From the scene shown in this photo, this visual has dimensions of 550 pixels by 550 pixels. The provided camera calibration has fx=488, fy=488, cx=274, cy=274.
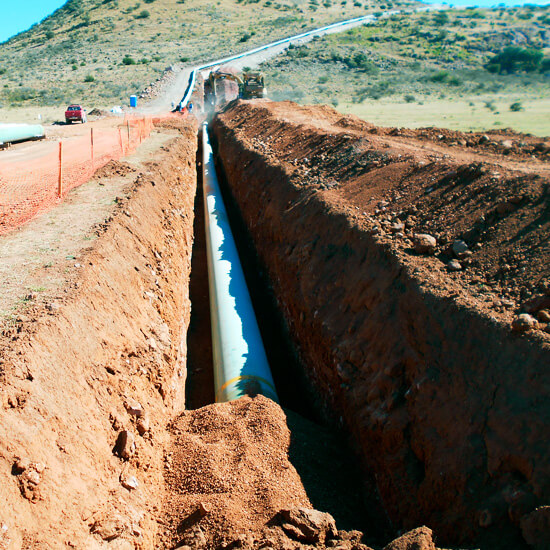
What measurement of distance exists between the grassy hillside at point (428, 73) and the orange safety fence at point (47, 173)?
519 inches

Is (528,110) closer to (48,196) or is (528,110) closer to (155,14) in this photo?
(48,196)

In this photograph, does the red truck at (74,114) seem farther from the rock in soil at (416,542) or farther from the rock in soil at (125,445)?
the rock in soil at (416,542)

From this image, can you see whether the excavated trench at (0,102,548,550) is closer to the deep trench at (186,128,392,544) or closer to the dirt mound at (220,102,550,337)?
the deep trench at (186,128,392,544)

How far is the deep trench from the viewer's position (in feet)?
19.0

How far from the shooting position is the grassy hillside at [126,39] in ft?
186

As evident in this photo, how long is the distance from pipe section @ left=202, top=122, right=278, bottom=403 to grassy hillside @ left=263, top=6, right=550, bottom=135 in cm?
1253

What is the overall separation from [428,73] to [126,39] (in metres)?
52.5

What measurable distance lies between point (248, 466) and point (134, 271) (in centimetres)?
451

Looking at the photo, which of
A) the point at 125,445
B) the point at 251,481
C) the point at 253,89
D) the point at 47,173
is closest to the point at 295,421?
the point at 251,481

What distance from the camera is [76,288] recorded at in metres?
7.00

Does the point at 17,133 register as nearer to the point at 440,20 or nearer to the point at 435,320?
the point at 435,320

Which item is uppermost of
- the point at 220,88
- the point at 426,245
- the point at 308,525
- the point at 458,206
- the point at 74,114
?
the point at 220,88

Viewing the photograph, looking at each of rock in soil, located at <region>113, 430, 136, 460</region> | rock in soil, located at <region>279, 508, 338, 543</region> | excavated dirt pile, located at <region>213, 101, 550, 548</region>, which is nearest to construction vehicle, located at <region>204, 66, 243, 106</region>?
excavated dirt pile, located at <region>213, 101, 550, 548</region>

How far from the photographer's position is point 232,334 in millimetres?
8609
